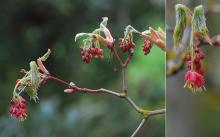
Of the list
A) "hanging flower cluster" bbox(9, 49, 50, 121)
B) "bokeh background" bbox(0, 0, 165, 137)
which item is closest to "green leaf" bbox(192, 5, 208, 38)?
"hanging flower cluster" bbox(9, 49, 50, 121)

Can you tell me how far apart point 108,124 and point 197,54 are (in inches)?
50.9

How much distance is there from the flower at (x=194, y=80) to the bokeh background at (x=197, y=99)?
0.5 inches

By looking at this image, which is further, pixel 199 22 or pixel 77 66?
pixel 77 66

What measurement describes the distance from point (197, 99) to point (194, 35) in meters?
0.09

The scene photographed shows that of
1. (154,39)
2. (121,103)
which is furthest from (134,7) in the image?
(154,39)

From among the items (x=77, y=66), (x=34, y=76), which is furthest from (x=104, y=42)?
(x=77, y=66)

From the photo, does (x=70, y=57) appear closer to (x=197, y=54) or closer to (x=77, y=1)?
(x=77, y=1)

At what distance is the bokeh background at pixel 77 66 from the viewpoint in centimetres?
204

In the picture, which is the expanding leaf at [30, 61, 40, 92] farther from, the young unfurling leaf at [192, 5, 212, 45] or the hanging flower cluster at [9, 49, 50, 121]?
the young unfurling leaf at [192, 5, 212, 45]

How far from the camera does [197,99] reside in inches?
32.9

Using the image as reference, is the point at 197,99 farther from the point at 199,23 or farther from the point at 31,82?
the point at 31,82

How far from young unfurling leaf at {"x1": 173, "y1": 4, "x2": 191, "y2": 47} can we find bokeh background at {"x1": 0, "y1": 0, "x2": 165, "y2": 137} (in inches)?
45.6

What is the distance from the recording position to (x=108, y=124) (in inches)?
81.4

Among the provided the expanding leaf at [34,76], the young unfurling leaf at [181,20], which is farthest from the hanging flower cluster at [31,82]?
the young unfurling leaf at [181,20]
